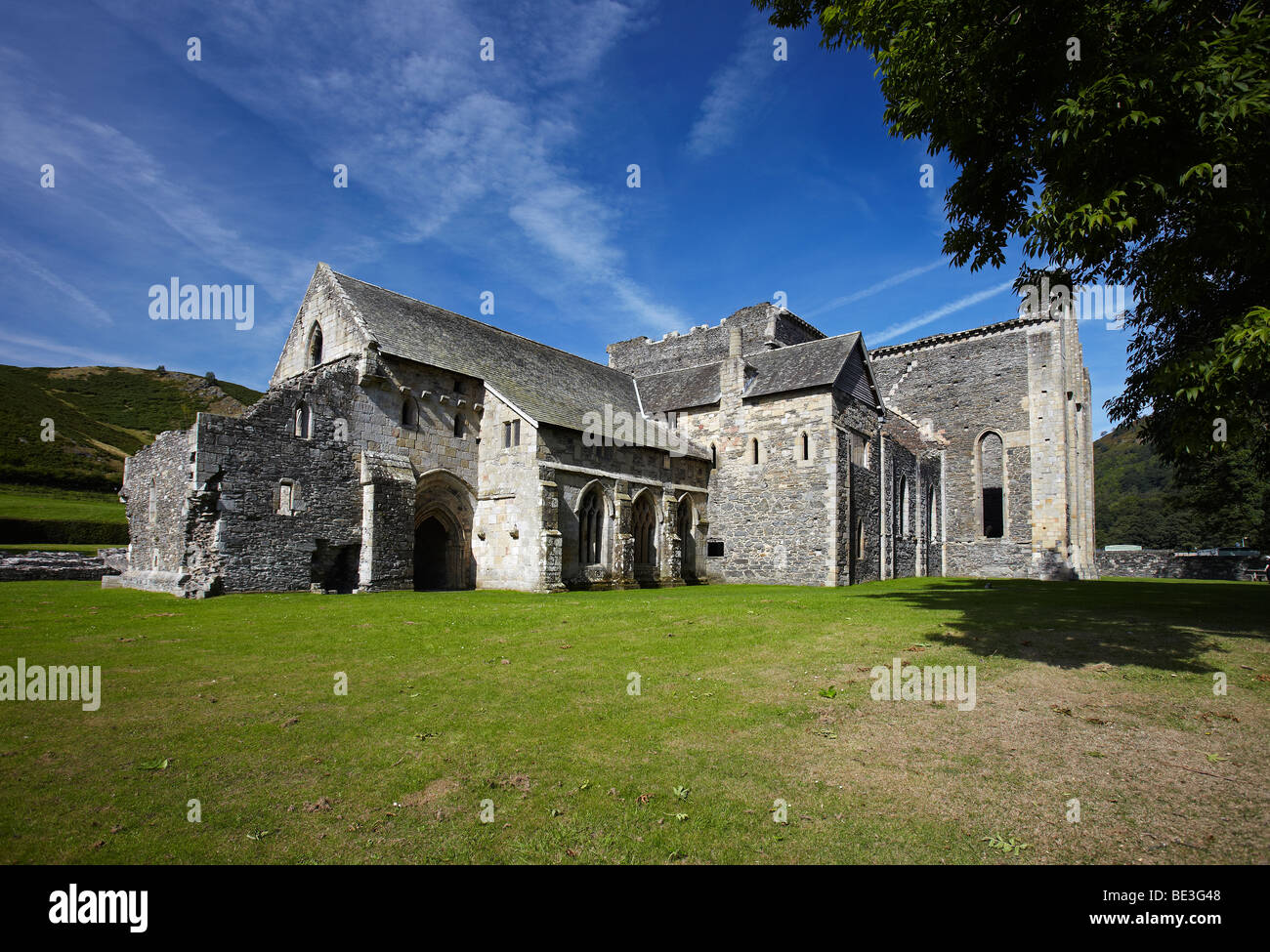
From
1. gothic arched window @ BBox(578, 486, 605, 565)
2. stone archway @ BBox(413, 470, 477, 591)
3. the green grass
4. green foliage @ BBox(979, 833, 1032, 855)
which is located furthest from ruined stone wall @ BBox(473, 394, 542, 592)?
the green grass

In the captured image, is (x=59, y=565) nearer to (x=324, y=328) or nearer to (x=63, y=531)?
(x=63, y=531)

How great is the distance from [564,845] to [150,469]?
83.0 ft

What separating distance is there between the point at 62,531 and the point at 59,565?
Result: 37.6 ft

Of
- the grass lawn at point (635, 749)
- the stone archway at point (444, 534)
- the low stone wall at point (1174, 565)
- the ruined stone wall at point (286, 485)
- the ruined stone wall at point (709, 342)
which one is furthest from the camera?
the ruined stone wall at point (709, 342)

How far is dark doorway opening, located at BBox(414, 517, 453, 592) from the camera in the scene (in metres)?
25.4

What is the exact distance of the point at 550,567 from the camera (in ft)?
75.0

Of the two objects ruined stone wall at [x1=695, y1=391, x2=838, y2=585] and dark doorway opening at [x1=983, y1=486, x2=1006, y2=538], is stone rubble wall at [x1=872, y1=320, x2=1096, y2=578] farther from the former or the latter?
ruined stone wall at [x1=695, y1=391, x2=838, y2=585]

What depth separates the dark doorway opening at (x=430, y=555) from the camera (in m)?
25.4

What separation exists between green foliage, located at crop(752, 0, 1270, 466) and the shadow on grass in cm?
351

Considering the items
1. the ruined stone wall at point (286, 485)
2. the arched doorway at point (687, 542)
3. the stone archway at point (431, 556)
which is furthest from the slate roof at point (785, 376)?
the ruined stone wall at point (286, 485)

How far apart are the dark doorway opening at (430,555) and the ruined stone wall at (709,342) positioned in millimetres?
18259

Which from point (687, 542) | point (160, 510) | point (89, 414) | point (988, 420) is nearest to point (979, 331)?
point (988, 420)

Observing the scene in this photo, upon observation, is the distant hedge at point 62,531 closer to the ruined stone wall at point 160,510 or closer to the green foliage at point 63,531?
the green foliage at point 63,531

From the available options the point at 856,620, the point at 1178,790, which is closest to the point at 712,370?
the point at 856,620
